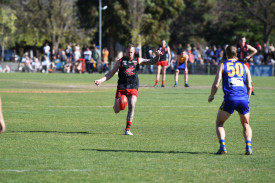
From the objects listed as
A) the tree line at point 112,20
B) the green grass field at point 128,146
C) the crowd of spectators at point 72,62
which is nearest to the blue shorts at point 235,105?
the green grass field at point 128,146

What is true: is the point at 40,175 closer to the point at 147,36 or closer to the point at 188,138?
the point at 188,138

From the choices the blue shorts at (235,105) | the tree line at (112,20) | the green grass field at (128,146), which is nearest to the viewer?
the green grass field at (128,146)

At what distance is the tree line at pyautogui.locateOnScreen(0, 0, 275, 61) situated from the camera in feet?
239

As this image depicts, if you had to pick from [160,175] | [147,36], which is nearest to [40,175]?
[160,175]

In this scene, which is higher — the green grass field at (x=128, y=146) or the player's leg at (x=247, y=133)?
the player's leg at (x=247, y=133)

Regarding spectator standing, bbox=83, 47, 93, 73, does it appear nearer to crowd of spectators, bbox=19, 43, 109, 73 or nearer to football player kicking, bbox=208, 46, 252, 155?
crowd of spectators, bbox=19, 43, 109, 73

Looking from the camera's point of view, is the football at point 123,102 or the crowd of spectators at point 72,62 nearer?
the football at point 123,102

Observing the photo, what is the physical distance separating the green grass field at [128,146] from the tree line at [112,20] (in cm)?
5528

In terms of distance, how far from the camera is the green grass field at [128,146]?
308 inches

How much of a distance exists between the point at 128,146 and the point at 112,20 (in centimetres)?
6638

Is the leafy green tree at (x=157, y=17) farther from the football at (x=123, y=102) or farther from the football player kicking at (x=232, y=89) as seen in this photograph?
the football player kicking at (x=232, y=89)

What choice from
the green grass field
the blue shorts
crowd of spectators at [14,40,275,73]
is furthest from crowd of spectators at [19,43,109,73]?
the blue shorts

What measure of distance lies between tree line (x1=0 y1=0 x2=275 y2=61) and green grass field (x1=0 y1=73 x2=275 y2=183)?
55.3 meters

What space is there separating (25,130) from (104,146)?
289 cm
